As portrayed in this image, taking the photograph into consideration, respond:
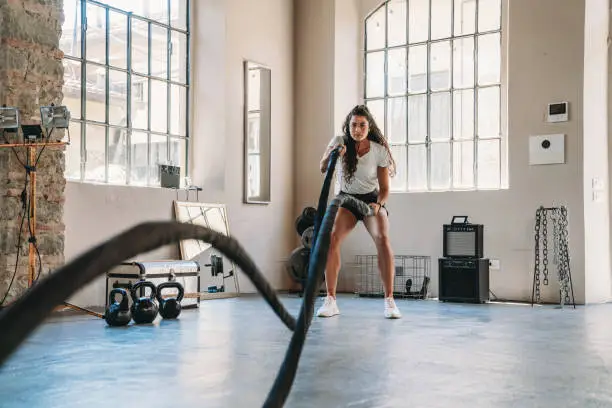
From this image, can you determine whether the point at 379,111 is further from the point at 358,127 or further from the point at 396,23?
the point at 358,127

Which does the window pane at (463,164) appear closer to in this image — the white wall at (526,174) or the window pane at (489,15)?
the white wall at (526,174)

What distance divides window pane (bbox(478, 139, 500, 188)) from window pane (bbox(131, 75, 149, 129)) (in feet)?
12.0

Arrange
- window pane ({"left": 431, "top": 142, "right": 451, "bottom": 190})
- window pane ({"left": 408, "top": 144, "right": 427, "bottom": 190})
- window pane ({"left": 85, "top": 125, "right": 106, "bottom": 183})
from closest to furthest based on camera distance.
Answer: window pane ({"left": 85, "top": 125, "right": 106, "bottom": 183})
window pane ({"left": 431, "top": 142, "right": 451, "bottom": 190})
window pane ({"left": 408, "top": 144, "right": 427, "bottom": 190})

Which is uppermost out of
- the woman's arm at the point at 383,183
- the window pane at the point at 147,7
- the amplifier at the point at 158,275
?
the window pane at the point at 147,7

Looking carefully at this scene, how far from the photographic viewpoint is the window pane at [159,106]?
7445 millimetres

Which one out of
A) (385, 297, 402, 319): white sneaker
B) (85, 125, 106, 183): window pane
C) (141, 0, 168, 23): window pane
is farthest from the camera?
(141, 0, 168, 23): window pane

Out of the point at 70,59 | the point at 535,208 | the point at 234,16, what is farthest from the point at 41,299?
the point at 234,16

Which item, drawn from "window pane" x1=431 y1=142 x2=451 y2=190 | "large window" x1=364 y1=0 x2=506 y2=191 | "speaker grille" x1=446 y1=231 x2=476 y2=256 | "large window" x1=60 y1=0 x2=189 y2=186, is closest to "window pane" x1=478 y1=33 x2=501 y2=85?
"large window" x1=364 y1=0 x2=506 y2=191

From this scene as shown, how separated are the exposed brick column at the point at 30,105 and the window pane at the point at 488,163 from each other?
445cm

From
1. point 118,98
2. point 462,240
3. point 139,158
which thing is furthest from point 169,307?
point 462,240

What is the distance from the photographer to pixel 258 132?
326 inches

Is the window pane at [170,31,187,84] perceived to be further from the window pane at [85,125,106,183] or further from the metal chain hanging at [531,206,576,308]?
the metal chain hanging at [531,206,576,308]

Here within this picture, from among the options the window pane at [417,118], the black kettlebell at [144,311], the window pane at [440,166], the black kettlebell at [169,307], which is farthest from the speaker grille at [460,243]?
the black kettlebell at [144,311]

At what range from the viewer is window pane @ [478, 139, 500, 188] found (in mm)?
7746
